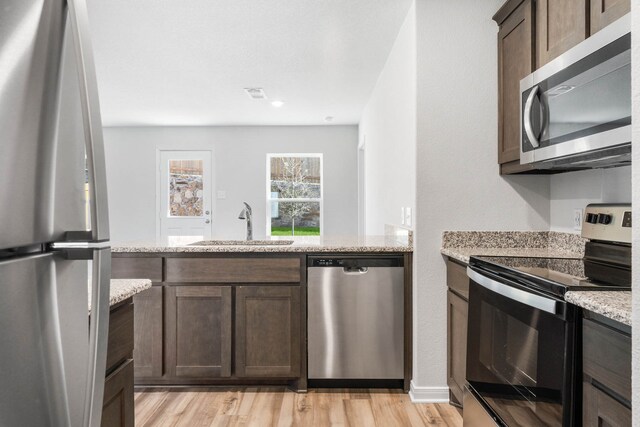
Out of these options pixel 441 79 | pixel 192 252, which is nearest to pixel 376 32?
pixel 441 79

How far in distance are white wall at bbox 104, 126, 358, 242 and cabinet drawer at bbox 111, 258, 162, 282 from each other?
3.75 meters

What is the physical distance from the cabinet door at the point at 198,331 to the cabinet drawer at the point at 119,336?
4.30 ft

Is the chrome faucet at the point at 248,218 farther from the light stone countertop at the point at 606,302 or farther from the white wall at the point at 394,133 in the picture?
the light stone countertop at the point at 606,302

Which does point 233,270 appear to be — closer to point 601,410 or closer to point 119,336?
point 119,336

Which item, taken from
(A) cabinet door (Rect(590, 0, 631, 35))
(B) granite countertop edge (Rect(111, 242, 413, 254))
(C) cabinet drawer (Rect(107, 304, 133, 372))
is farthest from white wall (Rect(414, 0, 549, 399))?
(C) cabinet drawer (Rect(107, 304, 133, 372))

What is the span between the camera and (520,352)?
1.43 m

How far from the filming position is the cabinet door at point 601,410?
0.95m

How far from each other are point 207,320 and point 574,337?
197cm

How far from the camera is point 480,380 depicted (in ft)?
5.74

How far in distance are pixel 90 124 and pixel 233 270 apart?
200 centimetres

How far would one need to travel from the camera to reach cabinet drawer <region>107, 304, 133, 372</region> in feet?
3.60

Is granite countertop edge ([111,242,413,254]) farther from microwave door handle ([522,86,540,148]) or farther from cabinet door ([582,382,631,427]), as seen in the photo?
cabinet door ([582,382,631,427])

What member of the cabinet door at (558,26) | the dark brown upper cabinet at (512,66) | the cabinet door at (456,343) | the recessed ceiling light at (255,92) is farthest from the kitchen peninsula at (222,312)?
the recessed ceiling light at (255,92)

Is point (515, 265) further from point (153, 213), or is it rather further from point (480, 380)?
point (153, 213)
